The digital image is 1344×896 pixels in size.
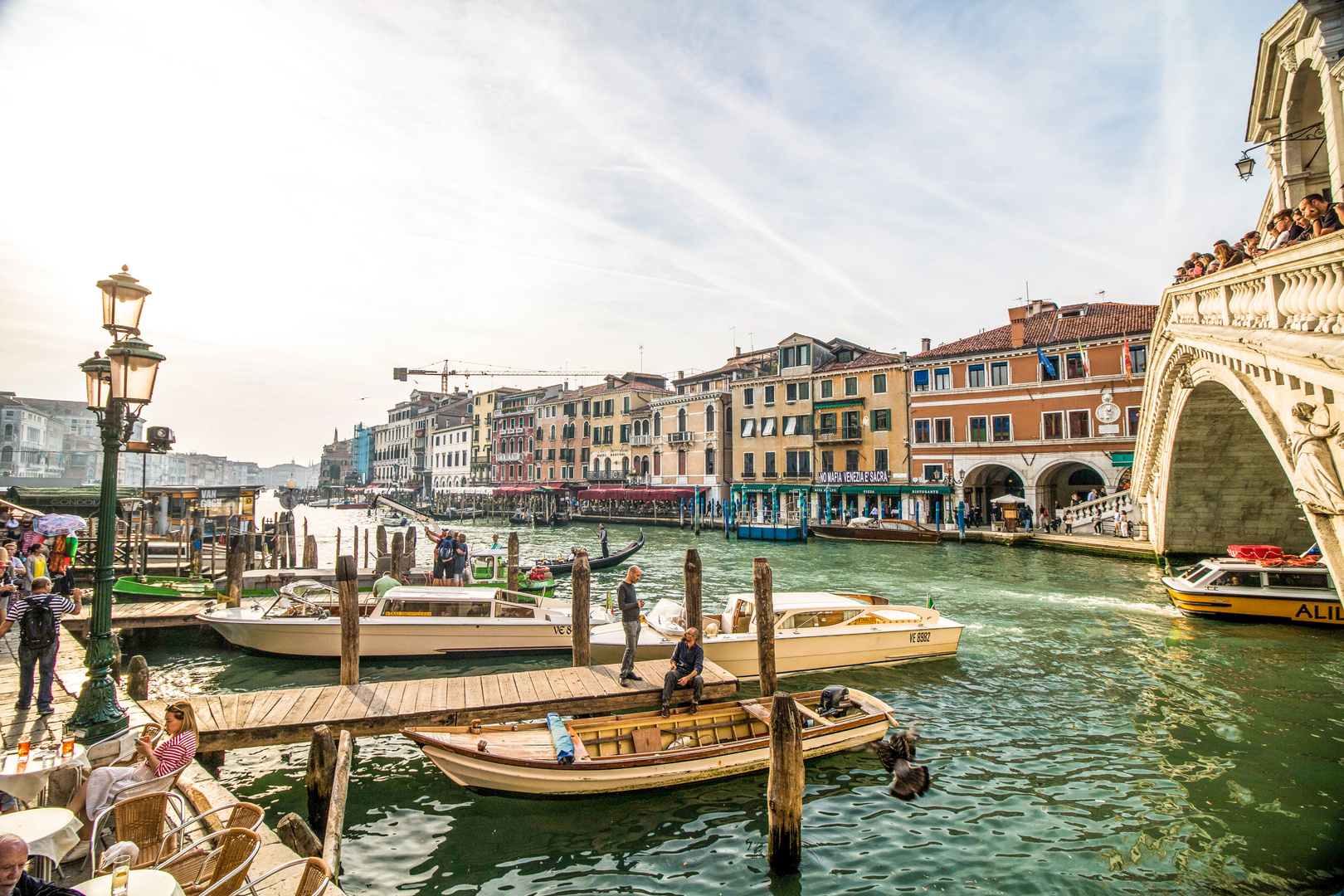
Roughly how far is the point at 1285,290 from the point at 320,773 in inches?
461

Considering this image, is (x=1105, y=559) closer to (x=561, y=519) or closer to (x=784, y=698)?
(x=784, y=698)

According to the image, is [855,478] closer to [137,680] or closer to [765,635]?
[765,635]

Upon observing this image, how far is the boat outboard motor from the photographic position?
8.59 metres

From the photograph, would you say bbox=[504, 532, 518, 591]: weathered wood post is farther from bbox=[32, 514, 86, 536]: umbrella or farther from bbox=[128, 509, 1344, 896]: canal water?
bbox=[32, 514, 86, 536]: umbrella

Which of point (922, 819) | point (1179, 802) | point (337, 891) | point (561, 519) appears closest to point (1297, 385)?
point (1179, 802)

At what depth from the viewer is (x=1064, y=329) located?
108 feet

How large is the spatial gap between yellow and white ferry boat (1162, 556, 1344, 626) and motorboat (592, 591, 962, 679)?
7077mm

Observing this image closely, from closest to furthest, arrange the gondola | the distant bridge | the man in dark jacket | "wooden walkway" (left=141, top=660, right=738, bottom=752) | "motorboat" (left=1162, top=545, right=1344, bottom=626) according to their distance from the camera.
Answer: the man in dark jacket → the distant bridge → "wooden walkway" (left=141, top=660, right=738, bottom=752) → "motorboat" (left=1162, top=545, right=1344, bottom=626) → the gondola

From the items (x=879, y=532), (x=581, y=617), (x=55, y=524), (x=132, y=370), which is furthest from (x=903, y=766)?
(x=879, y=532)

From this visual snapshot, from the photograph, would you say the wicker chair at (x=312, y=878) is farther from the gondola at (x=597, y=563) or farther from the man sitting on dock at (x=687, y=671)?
the gondola at (x=597, y=563)

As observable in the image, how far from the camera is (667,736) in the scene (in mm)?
7906

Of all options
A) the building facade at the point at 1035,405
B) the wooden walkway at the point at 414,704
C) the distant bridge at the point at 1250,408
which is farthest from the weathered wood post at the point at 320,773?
the building facade at the point at 1035,405

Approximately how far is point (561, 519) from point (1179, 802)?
44915mm

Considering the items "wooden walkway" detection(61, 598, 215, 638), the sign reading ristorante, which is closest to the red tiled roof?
the sign reading ristorante
